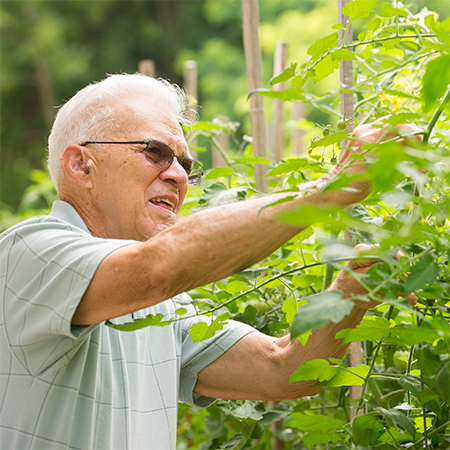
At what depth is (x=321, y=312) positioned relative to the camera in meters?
0.58

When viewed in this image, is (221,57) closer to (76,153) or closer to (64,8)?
(64,8)

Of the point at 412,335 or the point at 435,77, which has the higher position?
the point at 435,77

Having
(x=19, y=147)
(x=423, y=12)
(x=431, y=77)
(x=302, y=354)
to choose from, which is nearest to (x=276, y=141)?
(x=423, y=12)

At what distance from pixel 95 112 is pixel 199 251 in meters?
0.63

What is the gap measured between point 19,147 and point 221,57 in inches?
226

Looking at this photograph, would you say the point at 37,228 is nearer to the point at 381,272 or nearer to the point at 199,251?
the point at 199,251

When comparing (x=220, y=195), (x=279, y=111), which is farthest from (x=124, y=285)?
(x=279, y=111)

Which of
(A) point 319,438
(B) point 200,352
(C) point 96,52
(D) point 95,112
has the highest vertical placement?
(D) point 95,112

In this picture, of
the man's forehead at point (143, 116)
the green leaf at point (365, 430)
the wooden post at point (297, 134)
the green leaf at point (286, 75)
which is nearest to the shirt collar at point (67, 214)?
the man's forehead at point (143, 116)

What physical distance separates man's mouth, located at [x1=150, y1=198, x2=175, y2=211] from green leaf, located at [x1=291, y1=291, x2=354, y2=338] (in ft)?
2.51

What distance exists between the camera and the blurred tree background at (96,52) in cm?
1129

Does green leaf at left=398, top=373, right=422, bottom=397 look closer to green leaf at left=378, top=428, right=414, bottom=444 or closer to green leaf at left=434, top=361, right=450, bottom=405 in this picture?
green leaf at left=378, top=428, right=414, bottom=444

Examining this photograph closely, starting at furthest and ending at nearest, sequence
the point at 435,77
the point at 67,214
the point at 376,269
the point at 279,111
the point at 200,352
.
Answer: the point at 279,111 < the point at 200,352 < the point at 67,214 < the point at 376,269 < the point at 435,77

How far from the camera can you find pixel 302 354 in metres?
1.21
